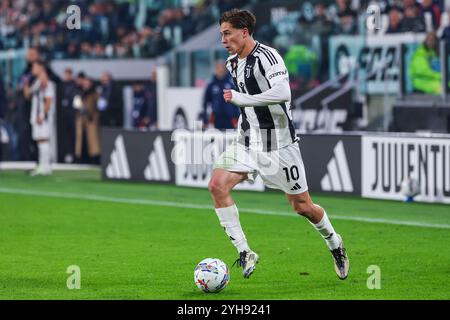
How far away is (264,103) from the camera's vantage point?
9.55 metres

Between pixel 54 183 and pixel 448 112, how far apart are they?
22.5 feet

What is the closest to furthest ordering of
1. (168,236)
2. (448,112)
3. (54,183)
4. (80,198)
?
(168,236)
(80,198)
(448,112)
(54,183)

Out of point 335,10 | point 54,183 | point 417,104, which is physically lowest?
point 54,183

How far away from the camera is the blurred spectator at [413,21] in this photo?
68.4 feet

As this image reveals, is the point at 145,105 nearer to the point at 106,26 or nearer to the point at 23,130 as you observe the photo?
the point at 23,130

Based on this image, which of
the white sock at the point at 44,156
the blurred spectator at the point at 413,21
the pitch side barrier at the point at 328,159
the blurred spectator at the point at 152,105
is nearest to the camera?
the pitch side barrier at the point at 328,159

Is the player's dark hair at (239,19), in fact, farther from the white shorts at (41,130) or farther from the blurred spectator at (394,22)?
the white shorts at (41,130)

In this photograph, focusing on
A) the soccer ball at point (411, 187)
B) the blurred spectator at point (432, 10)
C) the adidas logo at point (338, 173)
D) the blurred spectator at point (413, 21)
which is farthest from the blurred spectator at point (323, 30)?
the soccer ball at point (411, 187)

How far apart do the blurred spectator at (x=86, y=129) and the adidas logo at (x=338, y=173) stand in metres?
9.34

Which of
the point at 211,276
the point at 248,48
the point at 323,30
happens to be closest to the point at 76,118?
the point at 323,30
